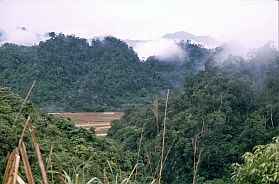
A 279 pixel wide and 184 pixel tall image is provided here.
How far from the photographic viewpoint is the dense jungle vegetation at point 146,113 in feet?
9.52

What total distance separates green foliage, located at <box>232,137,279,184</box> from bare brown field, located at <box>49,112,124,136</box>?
603 inches

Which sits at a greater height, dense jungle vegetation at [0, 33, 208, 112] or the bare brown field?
dense jungle vegetation at [0, 33, 208, 112]

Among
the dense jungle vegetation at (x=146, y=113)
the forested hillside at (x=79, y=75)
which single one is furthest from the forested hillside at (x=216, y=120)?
the forested hillside at (x=79, y=75)

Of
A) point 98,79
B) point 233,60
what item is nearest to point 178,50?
point 98,79

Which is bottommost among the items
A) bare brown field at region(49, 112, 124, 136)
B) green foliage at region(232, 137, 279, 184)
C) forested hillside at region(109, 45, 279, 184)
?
bare brown field at region(49, 112, 124, 136)

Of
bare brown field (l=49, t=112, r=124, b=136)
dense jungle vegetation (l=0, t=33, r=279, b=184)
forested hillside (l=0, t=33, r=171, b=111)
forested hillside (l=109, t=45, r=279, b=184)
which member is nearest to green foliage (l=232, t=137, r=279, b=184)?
dense jungle vegetation (l=0, t=33, r=279, b=184)

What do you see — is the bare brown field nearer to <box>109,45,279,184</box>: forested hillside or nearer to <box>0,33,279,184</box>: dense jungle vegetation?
<box>0,33,279,184</box>: dense jungle vegetation

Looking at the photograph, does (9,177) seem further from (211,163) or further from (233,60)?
(233,60)

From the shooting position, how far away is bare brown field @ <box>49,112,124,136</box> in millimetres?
19444

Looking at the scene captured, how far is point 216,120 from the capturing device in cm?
1246

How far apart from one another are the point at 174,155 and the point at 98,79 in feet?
47.5

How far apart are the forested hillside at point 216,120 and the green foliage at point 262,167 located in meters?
7.90

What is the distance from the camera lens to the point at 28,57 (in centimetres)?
2848

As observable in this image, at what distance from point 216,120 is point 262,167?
9.85 m
